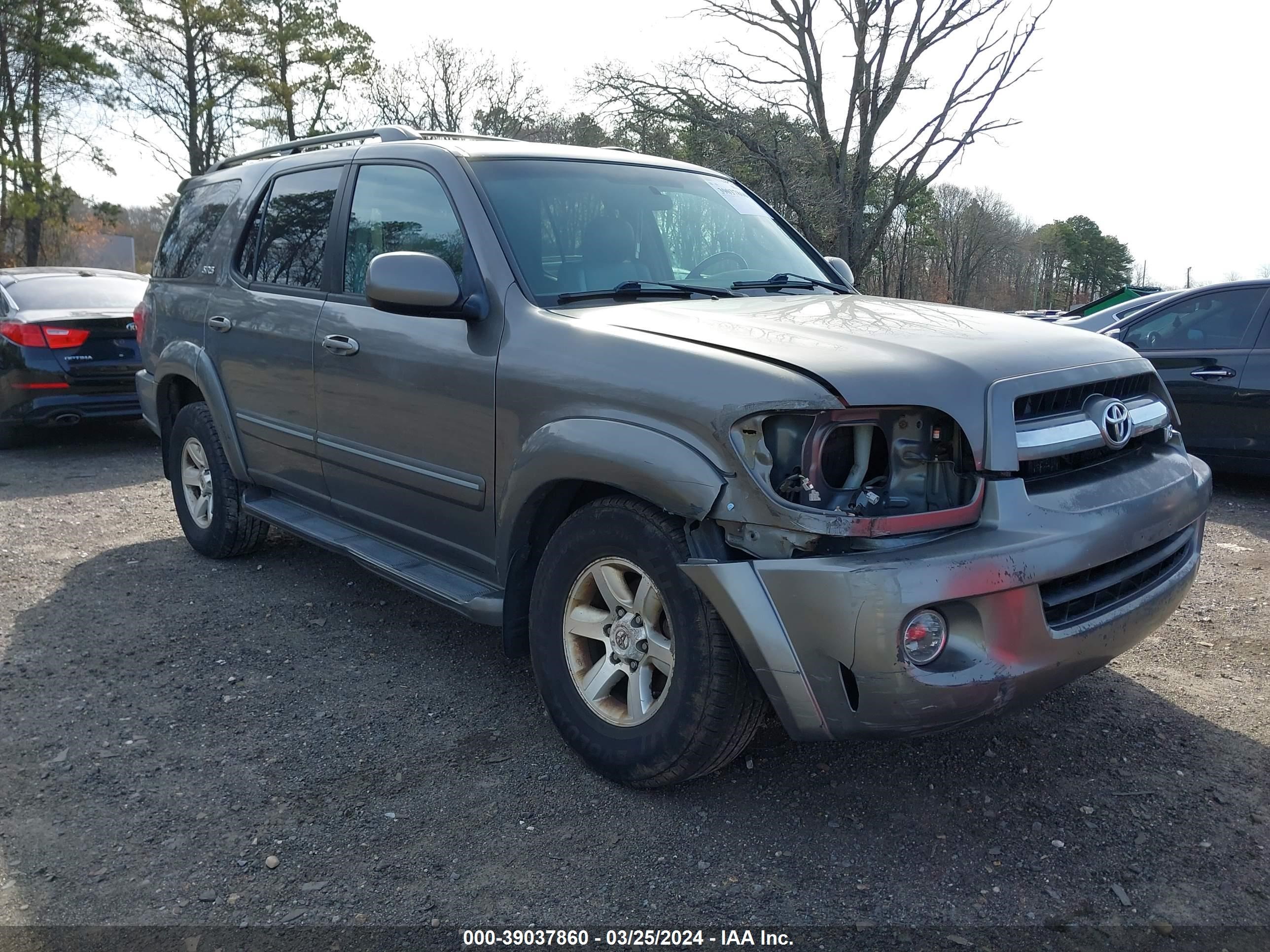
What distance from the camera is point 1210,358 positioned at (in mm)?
7047

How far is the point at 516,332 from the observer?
3242 mm

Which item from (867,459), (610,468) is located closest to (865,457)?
(867,459)

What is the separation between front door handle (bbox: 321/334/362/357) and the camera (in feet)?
12.8

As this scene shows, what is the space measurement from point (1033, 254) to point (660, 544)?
61368 mm

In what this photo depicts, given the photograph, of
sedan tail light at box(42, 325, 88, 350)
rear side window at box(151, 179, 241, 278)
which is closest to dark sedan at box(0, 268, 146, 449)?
sedan tail light at box(42, 325, 88, 350)

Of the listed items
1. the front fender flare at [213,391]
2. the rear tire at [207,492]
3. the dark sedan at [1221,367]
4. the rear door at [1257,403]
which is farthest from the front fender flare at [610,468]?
the rear door at [1257,403]

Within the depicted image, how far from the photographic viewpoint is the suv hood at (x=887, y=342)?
2.50 metres

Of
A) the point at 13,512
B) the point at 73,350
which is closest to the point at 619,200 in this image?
the point at 13,512

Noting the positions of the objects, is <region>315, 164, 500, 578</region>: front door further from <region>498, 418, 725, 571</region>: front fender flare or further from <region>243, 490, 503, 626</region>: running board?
<region>498, 418, 725, 571</region>: front fender flare

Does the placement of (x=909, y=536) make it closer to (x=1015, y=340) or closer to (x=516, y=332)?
(x=1015, y=340)

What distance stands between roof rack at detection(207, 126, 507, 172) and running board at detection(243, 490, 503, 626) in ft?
5.39

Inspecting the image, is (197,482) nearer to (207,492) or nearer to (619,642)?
(207,492)

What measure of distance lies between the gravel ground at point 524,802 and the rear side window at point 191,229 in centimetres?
199

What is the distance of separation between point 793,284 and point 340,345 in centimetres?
180
